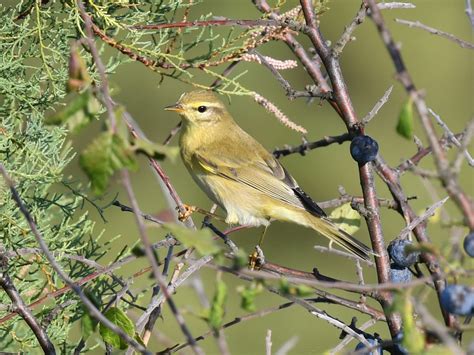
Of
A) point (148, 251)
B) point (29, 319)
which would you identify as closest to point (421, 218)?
point (148, 251)

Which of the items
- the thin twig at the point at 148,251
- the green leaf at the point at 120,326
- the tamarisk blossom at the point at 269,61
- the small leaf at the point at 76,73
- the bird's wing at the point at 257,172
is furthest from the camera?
the bird's wing at the point at 257,172

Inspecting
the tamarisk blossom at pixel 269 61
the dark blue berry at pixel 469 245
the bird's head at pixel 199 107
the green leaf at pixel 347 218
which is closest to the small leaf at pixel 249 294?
the dark blue berry at pixel 469 245

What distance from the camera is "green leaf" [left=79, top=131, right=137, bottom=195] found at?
4.71ft

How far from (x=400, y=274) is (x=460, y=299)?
1.77 feet

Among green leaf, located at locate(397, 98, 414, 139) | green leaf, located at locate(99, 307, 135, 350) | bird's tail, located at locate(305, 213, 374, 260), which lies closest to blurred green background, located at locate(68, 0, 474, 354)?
bird's tail, located at locate(305, 213, 374, 260)

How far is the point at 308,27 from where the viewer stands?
2295mm

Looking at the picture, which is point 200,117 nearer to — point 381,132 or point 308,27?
point 308,27

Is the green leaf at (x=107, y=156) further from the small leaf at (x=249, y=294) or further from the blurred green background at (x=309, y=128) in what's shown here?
the blurred green background at (x=309, y=128)

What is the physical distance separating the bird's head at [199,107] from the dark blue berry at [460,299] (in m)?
2.61

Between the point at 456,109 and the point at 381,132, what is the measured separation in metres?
0.93

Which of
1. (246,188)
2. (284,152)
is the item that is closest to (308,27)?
(284,152)

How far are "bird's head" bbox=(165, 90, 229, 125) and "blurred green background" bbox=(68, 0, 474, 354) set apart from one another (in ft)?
6.78

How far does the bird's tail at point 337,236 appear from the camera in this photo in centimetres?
331

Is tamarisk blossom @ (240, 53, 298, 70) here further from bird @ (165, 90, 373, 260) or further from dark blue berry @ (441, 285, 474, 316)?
bird @ (165, 90, 373, 260)
